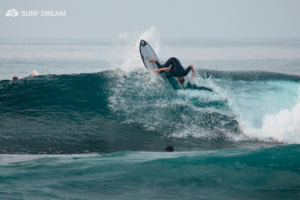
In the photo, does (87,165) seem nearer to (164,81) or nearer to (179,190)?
(179,190)

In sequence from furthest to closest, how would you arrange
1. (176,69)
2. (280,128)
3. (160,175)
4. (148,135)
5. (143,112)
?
1. (176,69)
2. (143,112)
3. (280,128)
4. (148,135)
5. (160,175)

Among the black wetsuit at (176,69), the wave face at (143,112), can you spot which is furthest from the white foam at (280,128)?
the black wetsuit at (176,69)

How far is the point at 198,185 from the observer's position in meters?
5.14

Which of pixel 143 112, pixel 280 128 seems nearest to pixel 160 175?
pixel 143 112

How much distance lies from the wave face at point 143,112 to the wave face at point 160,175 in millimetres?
1483

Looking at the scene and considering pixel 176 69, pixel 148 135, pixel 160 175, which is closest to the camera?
pixel 160 175

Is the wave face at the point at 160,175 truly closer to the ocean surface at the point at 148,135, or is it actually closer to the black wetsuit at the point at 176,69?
the ocean surface at the point at 148,135

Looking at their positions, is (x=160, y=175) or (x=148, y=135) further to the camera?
(x=148, y=135)

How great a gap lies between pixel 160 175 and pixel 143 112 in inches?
185

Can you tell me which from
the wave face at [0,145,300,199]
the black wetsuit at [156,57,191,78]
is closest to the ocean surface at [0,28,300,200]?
the wave face at [0,145,300,199]

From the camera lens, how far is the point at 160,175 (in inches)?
217

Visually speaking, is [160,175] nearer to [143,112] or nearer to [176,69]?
[143,112]

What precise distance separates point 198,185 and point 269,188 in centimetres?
125

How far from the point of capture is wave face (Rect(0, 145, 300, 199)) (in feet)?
15.8
